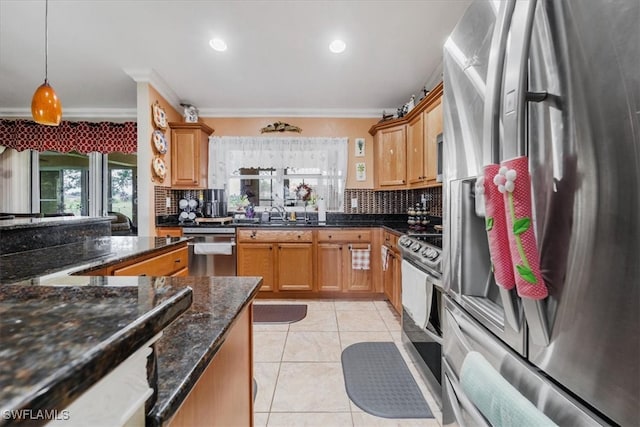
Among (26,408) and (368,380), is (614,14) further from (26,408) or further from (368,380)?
(368,380)

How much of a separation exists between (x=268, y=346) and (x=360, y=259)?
149cm

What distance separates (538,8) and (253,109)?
386 cm

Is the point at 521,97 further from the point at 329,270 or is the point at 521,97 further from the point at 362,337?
the point at 329,270

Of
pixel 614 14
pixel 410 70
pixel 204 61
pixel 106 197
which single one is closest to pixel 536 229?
pixel 614 14

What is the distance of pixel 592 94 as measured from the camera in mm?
538

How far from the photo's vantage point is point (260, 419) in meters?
1.63

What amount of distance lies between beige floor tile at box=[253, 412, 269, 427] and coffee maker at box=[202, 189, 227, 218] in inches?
117

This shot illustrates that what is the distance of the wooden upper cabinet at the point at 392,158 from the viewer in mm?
3506

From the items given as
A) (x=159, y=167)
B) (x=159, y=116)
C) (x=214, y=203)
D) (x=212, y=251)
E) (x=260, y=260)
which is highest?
(x=159, y=116)

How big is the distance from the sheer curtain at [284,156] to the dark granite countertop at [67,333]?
3.77 metres

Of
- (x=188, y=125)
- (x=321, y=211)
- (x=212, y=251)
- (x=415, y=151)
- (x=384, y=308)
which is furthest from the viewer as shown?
(x=321, y=211)

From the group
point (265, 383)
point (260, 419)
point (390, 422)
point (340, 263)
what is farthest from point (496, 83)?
point (340, 263)

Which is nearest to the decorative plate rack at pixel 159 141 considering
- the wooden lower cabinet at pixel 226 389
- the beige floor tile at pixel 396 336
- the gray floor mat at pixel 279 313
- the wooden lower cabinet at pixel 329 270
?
the gray floor mat at pixel 279 313

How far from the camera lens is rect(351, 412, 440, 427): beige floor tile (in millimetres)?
1583
